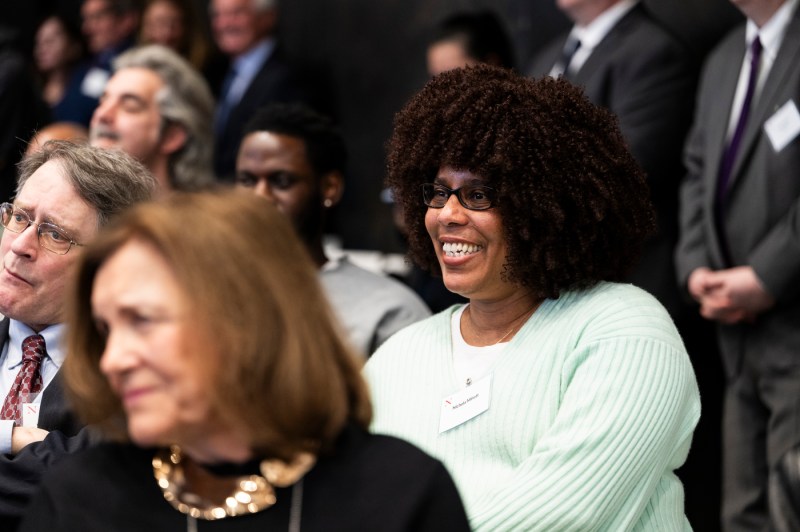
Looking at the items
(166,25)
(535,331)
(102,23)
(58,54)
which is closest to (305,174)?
(535,331)

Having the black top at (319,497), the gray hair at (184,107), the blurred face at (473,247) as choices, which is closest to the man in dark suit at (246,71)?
the gray hair at (184,107)

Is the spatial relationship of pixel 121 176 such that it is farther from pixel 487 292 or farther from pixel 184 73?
pixel 184 73

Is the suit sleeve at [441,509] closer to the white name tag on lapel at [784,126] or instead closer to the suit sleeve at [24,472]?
the suit sleeve at [24,472]

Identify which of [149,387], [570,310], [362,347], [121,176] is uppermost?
[121,176]

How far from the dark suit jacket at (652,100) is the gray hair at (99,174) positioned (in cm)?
178

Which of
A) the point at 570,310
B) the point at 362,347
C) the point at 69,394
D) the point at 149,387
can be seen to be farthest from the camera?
the point at 362,347

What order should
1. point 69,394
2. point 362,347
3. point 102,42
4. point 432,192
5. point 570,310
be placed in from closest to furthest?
point 69,394 < point 570,310 < point 432,192 < point 362,347 < point 102,42

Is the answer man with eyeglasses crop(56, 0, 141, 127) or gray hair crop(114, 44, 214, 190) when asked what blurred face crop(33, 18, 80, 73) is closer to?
man with eyeglasses crop(56, 0, 141, 127)

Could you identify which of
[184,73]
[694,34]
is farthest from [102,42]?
[694,34]

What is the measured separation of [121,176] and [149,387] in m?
1.02

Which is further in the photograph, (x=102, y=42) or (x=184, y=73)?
(x=102, y=42)

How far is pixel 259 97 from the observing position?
5.21m

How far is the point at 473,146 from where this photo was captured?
236 cm

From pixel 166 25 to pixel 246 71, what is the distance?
64cm
